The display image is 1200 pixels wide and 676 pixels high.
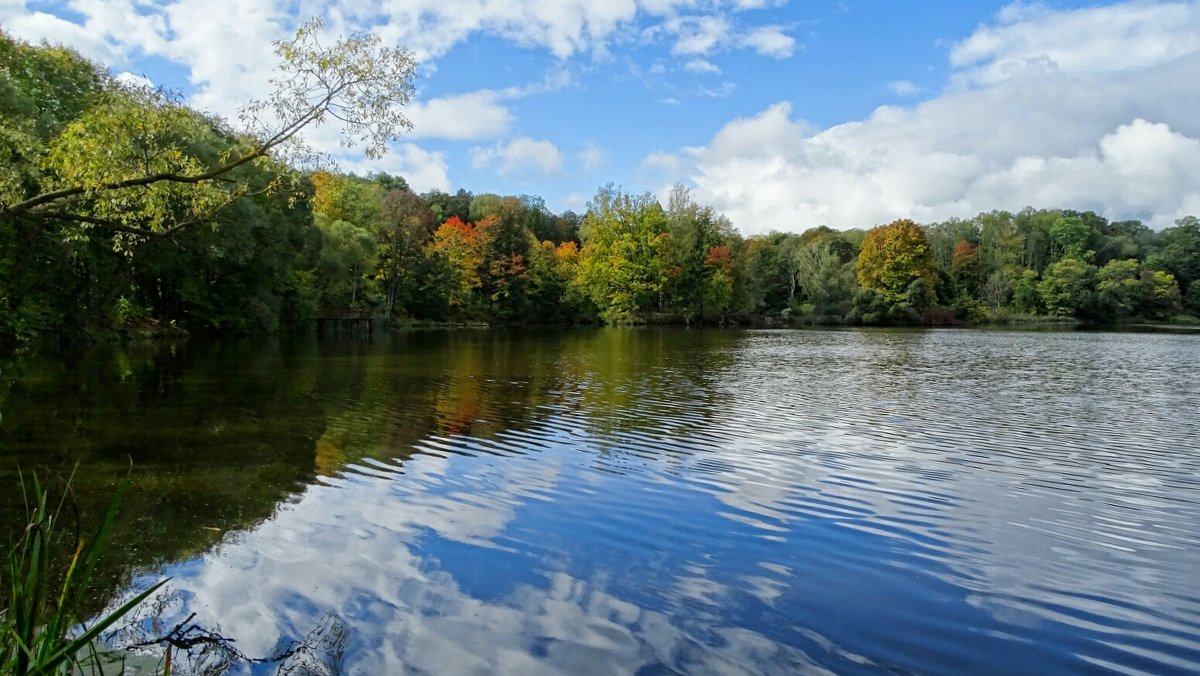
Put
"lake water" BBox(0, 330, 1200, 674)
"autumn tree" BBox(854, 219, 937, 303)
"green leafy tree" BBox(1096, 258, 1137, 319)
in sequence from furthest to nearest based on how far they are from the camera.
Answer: "green leafy tree" BBox(1096, 258, 1137, 319) < "autumn tree" BBox(854, 219, 937, 303) < "lake water" BBox(0, 330, 1200, 674)

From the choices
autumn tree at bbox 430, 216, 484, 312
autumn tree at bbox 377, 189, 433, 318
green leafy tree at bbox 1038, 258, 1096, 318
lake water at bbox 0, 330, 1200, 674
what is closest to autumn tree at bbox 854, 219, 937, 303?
green leafy tree at bbox 1038, 258, 1096, 318

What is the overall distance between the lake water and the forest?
4411 millimetres

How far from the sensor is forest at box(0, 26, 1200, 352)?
10859 millimetres

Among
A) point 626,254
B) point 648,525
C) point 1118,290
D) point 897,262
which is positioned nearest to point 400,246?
point 626,254

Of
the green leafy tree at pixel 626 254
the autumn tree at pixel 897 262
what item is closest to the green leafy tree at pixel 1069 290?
the autumn tree at pixel 897 262

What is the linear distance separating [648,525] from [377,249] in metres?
56.6

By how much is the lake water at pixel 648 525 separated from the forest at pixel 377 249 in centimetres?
441

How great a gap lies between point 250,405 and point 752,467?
38.2 feet

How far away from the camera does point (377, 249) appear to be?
6059cm

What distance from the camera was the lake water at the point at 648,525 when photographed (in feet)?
17.9

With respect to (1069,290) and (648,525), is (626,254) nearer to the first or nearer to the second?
(1069,290)

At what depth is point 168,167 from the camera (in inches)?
419

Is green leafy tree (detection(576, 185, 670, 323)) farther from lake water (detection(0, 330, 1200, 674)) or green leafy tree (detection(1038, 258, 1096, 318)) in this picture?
lake water (detection(0, 330, 1200, 674))

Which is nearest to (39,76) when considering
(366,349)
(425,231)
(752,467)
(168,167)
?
(366,349)
